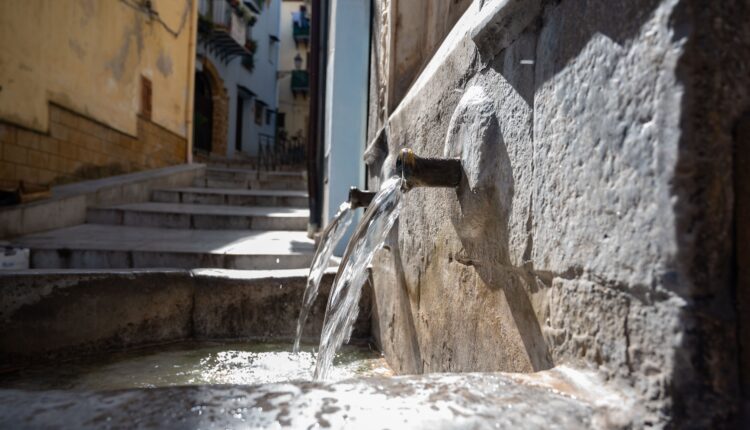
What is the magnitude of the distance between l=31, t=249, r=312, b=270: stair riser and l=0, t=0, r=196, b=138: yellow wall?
2.21 meters

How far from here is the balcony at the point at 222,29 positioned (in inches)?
639

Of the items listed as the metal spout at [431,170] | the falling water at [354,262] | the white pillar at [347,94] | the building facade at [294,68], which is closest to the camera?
the metal spout at [431,170]

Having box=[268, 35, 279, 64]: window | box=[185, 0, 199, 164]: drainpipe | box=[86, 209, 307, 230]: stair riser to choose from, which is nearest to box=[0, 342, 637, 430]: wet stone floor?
box=[86, 209, 307, 230]: stair riser

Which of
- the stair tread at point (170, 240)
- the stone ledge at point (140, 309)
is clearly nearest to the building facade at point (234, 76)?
the stair tread at point (170, 240)

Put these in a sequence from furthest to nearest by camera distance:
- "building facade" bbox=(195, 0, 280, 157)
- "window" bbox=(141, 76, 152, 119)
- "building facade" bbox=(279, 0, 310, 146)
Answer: "building facade" bbox=(279, 0, 310, 146) → "building facade" bbox=(195, 0, 280, 157) → "window" bbox=(141, 76, 152, 119)

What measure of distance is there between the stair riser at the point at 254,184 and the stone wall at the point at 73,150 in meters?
0.84

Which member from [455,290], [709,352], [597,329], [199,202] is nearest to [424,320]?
[455,290]

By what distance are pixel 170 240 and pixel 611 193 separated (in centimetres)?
408

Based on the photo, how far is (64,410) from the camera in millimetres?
688

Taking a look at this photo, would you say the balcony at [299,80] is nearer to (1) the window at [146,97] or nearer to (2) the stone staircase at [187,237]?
(1) the window at [146,97]

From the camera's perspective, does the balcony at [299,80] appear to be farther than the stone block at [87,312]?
Yes

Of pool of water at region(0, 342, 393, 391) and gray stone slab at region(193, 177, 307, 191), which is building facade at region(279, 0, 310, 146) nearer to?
gray stone slab at region(193, 177, 307, 191)

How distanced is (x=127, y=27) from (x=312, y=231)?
16.0 feet

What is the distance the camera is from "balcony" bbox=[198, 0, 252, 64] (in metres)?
16.2
